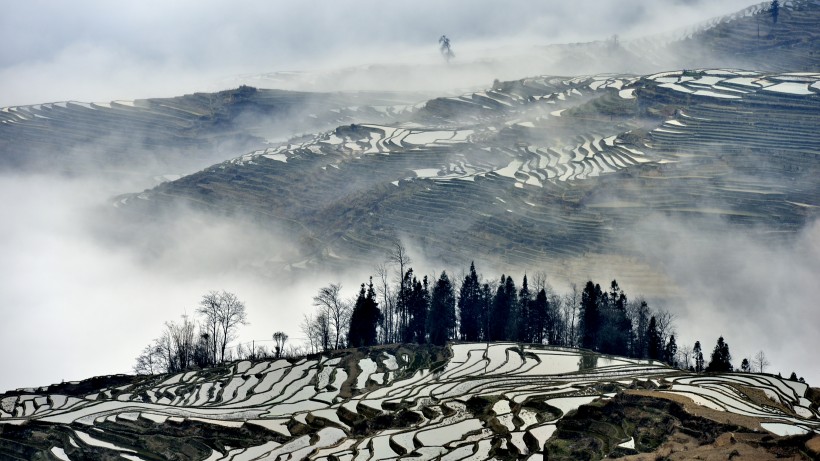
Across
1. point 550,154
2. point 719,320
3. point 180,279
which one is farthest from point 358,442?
point 550,154

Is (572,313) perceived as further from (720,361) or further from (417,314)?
(720,361)

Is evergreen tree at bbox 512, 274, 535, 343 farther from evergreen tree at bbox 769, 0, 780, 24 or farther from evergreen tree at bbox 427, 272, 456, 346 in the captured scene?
evergreen tree at bbox 769, 0, 780, 24

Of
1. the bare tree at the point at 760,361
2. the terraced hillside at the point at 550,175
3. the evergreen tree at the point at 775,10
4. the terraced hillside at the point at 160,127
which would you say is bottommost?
the bare tree at the point at 760,361

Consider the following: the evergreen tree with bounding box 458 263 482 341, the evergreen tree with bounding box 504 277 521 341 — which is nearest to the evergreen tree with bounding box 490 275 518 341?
the evergreen tree with bounding box 504 277 521 341

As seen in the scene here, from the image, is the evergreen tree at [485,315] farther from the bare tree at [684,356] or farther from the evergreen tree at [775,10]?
the evergreen tree at [775,10]

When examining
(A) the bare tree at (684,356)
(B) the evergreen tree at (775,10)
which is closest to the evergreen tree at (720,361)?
(A) the bare tree at (684,356)

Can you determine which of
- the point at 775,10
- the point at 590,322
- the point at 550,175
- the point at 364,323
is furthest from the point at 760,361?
the point at 775,10

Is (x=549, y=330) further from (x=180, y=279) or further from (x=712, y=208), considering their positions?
(x=180, y=279)
